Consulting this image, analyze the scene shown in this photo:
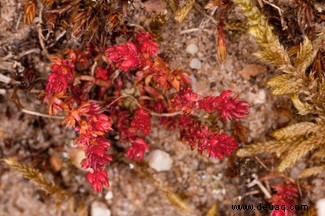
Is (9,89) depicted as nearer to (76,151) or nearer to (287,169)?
(76,151)

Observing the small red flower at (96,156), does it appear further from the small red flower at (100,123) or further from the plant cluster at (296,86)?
the plant cluster at (296,86)

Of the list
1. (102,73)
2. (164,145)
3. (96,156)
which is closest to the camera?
(96,156)

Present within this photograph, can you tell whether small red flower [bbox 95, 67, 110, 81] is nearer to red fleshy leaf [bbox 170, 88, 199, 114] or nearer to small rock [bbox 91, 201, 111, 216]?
red fleshy leaf [bbox 170, 88, 199, 114]

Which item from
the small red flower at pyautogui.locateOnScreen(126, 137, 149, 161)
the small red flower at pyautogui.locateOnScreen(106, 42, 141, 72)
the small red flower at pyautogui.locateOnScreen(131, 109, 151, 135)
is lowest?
the small red flower at pyautogui.locateOnScreen(126, 137, 149, 161)

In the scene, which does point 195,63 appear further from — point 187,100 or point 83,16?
point 83,16

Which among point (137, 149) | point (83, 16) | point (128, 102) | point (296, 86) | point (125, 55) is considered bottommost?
point (137, 149)

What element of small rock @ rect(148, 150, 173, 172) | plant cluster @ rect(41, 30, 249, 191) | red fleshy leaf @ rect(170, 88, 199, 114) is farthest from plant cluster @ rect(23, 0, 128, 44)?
small rock @ rect(148, 150, 173, 172)

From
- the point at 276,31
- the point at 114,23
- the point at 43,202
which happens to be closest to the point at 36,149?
the point at 43,202

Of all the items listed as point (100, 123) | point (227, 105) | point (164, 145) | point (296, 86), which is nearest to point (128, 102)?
point (164, 145)
